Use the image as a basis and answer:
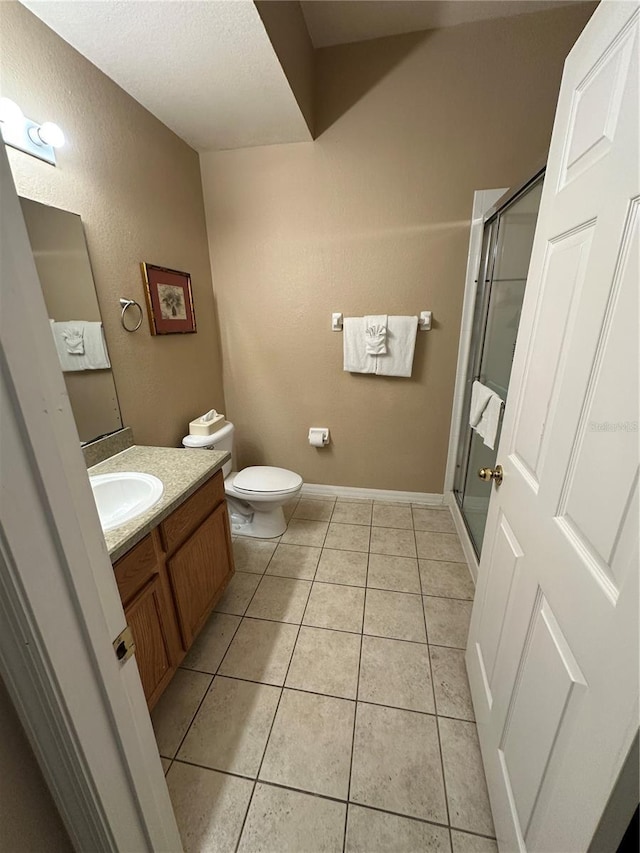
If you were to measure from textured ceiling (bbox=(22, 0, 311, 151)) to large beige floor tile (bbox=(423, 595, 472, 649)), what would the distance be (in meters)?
2.54

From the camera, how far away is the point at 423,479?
8.36 ft

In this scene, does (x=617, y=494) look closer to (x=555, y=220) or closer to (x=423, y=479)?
(x=555, y=220)

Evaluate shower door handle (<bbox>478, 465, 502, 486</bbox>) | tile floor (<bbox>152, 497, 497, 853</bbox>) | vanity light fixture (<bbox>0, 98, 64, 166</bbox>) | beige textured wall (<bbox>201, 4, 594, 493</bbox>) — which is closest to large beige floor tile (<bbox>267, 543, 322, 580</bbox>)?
tile floor (<bbox>152, 497, 497, 853</bbox>)

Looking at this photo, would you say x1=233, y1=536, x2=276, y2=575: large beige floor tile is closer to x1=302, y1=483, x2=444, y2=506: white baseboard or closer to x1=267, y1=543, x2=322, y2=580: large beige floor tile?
x1=267, y1=543, x2=322, y2=580: large beige floor tile

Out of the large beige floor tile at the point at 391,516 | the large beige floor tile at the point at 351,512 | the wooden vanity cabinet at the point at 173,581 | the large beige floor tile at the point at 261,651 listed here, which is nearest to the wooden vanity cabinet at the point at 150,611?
the wooden vanity cabinet at the point at 173,581

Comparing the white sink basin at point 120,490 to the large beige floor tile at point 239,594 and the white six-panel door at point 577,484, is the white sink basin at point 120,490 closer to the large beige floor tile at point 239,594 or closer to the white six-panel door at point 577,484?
the large beige floor tile at point 239,594

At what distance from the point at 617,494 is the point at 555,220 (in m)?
0.68

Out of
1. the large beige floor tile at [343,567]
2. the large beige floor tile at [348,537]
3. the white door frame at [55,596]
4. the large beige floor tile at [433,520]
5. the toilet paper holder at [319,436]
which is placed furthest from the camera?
the toilet paper holder at [319,436]

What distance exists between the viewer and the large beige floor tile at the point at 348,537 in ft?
7.03

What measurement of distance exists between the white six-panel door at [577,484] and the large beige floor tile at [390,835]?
184 millimetres

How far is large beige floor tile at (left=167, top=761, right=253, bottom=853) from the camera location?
958 mm

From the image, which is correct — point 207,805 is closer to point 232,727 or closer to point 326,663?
point 232,727

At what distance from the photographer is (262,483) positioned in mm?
2055

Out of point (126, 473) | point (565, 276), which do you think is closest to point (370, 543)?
point (126, 473)
